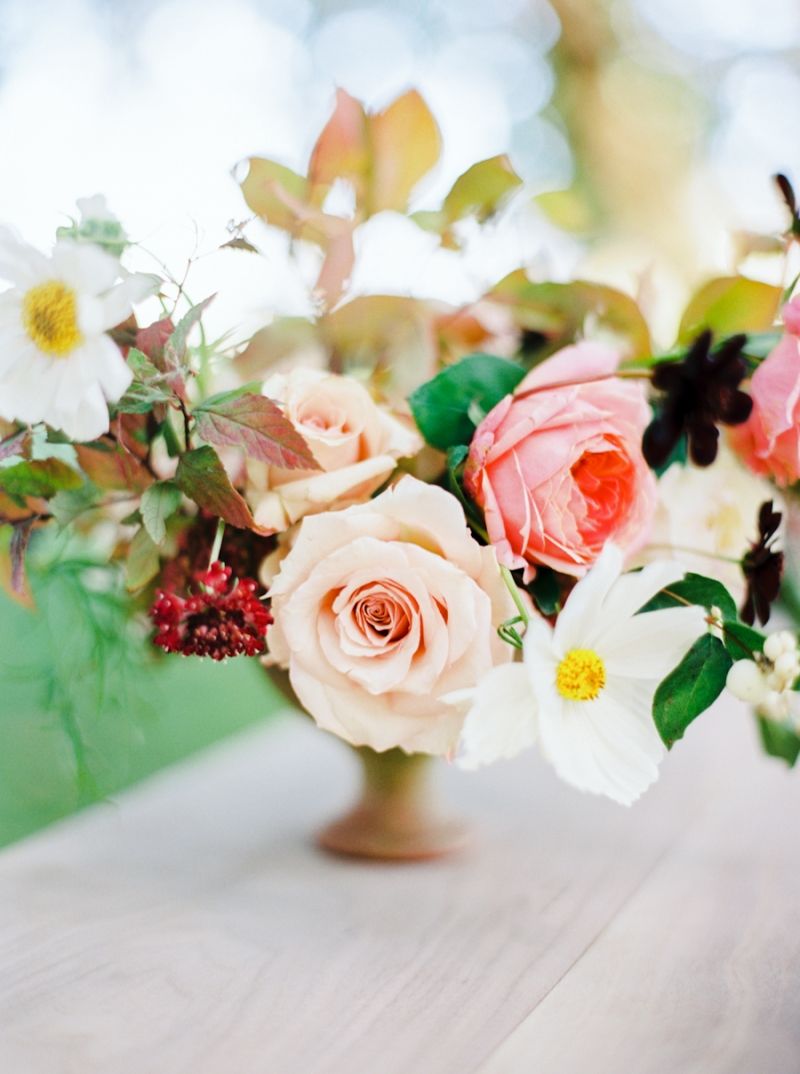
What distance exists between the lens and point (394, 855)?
1.65 feet

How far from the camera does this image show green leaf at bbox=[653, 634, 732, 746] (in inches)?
12.7

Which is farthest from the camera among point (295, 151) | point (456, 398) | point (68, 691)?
point (295, 151)

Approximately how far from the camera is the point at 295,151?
738mm

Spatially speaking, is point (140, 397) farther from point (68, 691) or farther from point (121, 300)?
point (68, 691)

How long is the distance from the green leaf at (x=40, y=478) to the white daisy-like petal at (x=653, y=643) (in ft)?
0.72

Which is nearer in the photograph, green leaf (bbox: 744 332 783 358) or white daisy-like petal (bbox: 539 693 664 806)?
white daisy-like petal (bbox: 539 693 664 806)

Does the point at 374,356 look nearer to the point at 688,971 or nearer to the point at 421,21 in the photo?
the point at 688,971

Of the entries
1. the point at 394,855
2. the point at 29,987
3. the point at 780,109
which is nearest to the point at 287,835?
the point at 394,855

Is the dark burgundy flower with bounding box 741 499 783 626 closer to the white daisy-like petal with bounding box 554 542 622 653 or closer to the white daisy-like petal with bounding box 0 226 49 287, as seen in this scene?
the white daisy-like petal with bounding box 554 542 622 653

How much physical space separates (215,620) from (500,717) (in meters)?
0.11

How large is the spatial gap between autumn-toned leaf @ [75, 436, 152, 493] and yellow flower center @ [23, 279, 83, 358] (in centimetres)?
8

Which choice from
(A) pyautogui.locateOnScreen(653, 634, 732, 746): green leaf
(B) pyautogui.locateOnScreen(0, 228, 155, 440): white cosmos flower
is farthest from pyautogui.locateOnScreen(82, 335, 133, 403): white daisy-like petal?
(A) pyautogui.locateOnScreen(653, 634, 732, 746): green leaf

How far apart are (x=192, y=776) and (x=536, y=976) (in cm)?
32

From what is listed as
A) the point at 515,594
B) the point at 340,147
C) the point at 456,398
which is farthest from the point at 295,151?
the point at 515,594
